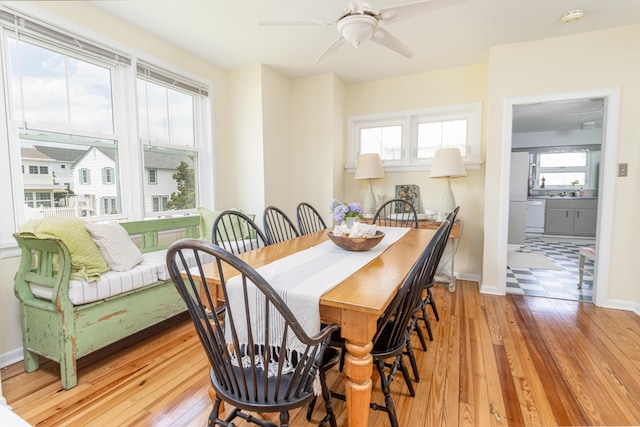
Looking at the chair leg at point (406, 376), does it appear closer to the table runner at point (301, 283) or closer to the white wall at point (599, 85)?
the table runner at point (301, 283)

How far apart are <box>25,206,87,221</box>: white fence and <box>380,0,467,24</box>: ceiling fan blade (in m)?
2.46

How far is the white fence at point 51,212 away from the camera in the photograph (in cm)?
215

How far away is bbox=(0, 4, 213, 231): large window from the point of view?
2.10 meters

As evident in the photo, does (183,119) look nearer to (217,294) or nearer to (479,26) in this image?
(217,294)

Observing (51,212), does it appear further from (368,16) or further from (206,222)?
(368,16)

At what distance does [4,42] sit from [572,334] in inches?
173

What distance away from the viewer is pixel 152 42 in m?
2.86

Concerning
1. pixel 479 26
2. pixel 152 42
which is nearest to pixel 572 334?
pixel 479 26

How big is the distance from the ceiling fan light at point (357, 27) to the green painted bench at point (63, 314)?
6.40ft

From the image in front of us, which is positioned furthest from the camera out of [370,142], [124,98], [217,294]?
[370,142]

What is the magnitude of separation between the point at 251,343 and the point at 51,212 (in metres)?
2.19

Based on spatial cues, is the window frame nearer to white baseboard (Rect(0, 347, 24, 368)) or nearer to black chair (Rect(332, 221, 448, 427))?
black chair (Rect(332, 221, 448, 427))

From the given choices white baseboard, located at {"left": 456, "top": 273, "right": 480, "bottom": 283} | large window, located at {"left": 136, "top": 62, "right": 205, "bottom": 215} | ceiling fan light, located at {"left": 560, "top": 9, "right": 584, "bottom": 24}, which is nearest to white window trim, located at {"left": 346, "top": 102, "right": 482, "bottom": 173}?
ceiling fan light, located at {"left": 560, "top": 9, "right": 584, "bottom": 24}

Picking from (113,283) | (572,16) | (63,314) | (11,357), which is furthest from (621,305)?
(11,357)
